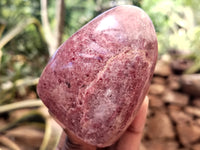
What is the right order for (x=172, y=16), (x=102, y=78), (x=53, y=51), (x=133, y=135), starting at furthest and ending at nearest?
(x=53, y=51) → (x=172, y=16) → (x=133, y=135) → (x=102, y=78)

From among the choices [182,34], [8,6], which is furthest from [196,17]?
[8,6]

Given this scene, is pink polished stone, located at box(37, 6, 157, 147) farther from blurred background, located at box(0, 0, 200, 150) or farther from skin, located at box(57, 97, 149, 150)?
blurred background, located at box(0, 0, 200, 150)

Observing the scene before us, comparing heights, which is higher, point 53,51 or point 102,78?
point 102,78

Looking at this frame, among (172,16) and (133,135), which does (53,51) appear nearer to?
(172,16)

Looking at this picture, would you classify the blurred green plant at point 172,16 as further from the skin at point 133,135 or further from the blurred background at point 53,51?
the skin at point 133,135

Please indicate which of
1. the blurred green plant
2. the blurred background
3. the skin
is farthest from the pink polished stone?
the blurred background

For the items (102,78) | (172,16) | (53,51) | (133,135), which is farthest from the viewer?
(53,51)

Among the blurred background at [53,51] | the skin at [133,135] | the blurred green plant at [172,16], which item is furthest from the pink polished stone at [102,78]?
the blurred background at [53,51]

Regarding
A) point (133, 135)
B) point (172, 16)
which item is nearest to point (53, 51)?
point (172, 16)
